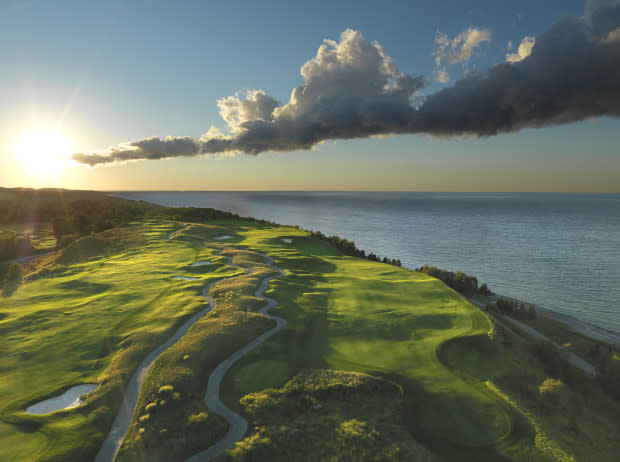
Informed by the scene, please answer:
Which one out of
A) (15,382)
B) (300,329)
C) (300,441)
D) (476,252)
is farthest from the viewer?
(476,252)

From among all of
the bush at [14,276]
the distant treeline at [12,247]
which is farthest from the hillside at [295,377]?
the distant treeline at [12,247]

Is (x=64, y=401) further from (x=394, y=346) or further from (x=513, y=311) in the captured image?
(x=513, y=311)

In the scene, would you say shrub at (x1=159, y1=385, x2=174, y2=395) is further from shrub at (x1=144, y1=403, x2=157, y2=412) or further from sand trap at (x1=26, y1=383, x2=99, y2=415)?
sand trap at (x1=26, y1=383, x2=99, y2=415)

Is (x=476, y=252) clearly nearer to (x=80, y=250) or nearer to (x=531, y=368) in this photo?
(x=531, y=368)

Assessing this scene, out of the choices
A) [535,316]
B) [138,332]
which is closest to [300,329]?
[138,332]

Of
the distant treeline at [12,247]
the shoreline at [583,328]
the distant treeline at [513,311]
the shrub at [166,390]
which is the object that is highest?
the shrub at [166,390]

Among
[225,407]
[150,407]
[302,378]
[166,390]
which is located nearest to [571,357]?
[302,378]

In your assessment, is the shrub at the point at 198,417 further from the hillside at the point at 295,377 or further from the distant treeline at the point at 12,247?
the distant treeline at the point at 12,247

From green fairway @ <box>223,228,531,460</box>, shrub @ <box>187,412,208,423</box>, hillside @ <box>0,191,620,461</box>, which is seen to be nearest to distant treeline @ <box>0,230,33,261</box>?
hillside @ <box>0,191,620,461</box>
